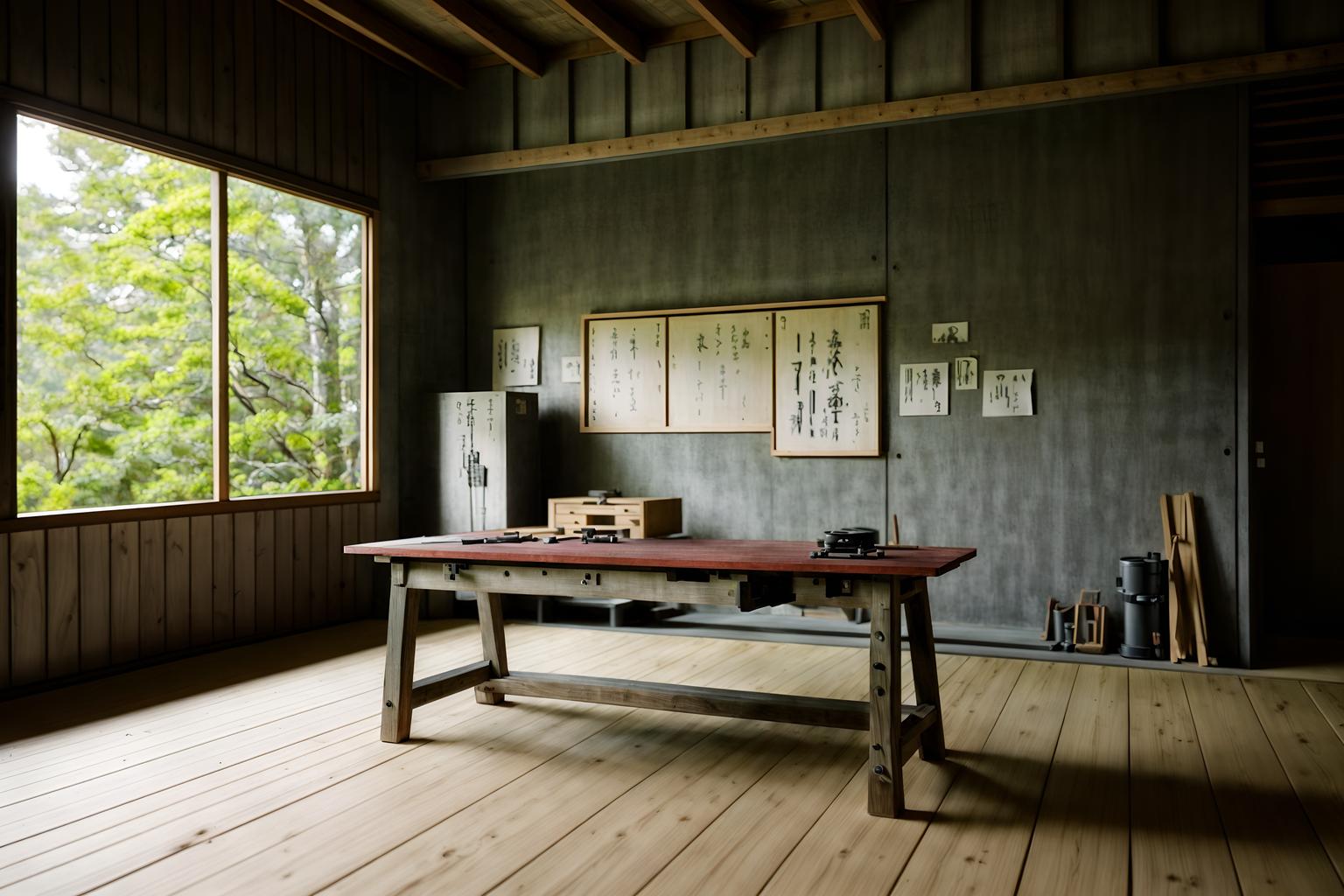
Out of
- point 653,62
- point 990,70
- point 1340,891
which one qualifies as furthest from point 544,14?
point 1340,891

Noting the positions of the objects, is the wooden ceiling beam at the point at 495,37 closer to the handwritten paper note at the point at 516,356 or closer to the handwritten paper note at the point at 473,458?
the handwritten paper note at the point at 516,356

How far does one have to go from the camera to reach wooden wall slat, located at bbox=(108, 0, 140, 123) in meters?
4.97

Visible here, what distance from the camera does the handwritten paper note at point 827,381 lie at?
630 centimetres

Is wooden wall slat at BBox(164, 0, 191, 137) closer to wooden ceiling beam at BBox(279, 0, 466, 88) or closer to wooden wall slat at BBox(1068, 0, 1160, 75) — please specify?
wooden ceiling beam at BBox(279, 0, 466, 88)

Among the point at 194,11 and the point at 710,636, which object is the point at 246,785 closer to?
the point at 710,636

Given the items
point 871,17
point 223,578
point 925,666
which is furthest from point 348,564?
point 871,17

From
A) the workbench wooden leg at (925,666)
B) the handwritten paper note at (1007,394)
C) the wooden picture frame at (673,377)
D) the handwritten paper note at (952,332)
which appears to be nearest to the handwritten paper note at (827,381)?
the wooden picture frame at (673,377)

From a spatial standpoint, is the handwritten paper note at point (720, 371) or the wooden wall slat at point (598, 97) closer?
the wooden wall slat at point (598, 97)

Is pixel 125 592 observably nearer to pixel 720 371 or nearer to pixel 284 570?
pixel 284 570

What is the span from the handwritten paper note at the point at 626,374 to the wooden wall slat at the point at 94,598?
3275 millimetres

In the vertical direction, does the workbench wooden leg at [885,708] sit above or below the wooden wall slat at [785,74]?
below

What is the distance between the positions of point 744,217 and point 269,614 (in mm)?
4133

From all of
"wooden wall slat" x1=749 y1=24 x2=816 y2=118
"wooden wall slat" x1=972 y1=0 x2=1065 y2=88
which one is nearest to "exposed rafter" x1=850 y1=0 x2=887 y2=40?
"wooden wall slat" x1=749 y1=24 x2=816 y2=118

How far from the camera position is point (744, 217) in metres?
6.71
